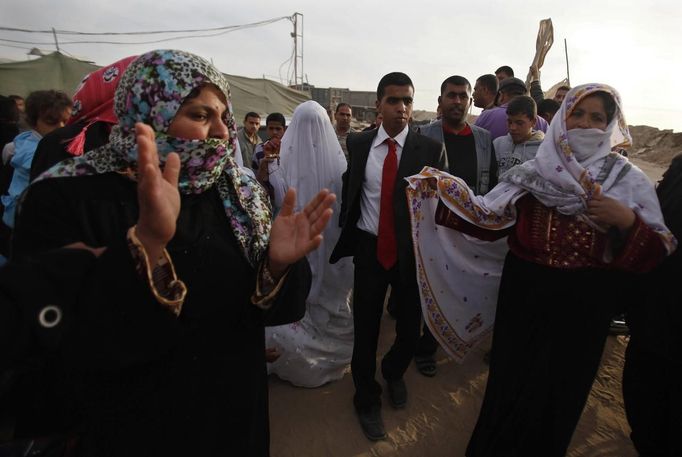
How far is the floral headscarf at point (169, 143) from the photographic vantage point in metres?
1.08

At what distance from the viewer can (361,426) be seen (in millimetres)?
2512

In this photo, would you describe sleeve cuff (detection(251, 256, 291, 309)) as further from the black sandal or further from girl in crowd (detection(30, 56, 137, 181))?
the black sandal

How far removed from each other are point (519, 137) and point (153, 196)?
3211 mm

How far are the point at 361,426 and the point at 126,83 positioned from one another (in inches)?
94.0

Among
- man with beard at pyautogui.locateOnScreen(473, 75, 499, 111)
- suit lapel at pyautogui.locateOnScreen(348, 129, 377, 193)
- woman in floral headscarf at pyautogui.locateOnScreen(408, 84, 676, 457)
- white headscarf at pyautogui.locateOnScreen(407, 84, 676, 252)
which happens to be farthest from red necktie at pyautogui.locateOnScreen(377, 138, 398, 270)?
man with beard at pyautogui.locateOnScreen(473, 75, 499, 111)

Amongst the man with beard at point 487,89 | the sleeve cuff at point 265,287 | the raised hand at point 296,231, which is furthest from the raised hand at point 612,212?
the man with beard at point 487,89

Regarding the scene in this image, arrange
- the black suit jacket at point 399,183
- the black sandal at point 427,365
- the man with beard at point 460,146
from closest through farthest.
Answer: the black suit jacket at point 399,183
the man with beard at point 460,146
the black sandal at point 427,365

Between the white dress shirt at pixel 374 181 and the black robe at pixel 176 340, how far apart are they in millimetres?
1209

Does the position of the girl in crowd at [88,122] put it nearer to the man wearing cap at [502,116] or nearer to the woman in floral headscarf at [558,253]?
the woman in floral headscarf at [558,253]

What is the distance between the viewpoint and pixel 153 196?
2.64 ft

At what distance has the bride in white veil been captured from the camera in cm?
279

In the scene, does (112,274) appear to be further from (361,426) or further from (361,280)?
(361,426)

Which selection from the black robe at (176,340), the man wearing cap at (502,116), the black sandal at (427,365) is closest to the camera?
the black robe at (176,340)

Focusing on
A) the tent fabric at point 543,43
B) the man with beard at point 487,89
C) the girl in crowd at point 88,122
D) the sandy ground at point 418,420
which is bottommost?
the sandy ground at point 418,420
